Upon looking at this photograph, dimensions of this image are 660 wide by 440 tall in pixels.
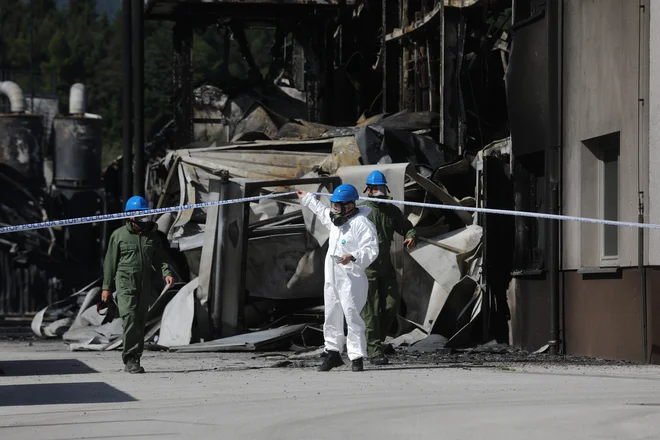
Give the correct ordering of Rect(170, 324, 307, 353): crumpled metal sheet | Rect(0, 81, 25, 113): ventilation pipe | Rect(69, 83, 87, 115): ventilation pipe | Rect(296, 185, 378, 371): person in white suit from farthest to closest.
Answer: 1. Rect(0, 81, 25, 113): ventilation pipe
2. Rect(69, 83, 87, 115): ventilation pipe
3. Rect(170, 324, 307, 353): crumpled metal sheet
4. Rect(296, 185, 378, 371): person in white suit

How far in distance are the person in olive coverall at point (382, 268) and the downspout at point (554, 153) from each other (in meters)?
1.98

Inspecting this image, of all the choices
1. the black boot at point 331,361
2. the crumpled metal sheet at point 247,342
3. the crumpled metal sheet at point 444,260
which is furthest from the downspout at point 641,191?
the crumpled metal sheet at point 247,342

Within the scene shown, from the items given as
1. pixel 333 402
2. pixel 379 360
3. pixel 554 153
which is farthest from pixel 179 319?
pixel 333 402

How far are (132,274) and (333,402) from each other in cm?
447

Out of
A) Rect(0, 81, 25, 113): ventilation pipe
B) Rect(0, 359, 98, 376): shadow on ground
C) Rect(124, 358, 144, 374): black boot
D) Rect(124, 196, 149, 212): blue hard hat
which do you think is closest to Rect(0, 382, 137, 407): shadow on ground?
Rect(124, 358, 144, 374): black boot

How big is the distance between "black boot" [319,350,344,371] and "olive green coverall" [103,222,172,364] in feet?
6.30

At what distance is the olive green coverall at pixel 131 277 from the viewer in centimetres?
1409

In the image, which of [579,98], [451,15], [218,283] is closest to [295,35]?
[451,15]

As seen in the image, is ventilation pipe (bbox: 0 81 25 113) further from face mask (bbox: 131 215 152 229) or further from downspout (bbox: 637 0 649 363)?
downspout (bbox: 637 0 649 363)

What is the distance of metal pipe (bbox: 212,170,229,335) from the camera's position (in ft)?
61.9

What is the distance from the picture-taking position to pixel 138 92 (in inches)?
864

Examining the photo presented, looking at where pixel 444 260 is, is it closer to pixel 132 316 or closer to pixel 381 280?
pixel 381 280

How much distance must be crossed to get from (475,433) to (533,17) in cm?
990

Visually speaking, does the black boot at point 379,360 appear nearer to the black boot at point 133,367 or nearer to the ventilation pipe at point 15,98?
the black boot at point 133,367
